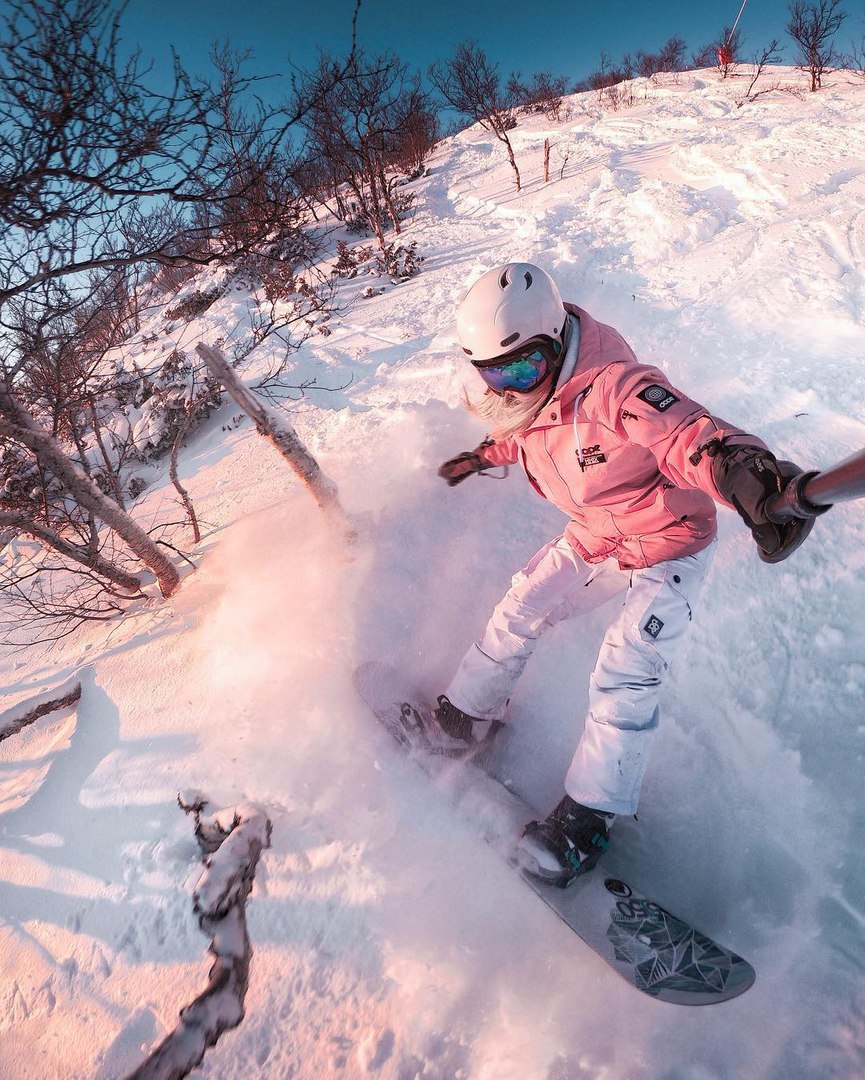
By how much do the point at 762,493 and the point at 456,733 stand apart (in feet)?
5.75

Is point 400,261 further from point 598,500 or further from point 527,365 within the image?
point 598,500

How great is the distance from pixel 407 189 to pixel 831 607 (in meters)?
20.2

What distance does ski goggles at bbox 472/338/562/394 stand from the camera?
1.89m

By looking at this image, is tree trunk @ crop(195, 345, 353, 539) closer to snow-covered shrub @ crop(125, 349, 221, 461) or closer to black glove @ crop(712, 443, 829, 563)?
black glove @ crop(712, 443, 829, 563)

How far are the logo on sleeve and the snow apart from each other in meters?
1.57

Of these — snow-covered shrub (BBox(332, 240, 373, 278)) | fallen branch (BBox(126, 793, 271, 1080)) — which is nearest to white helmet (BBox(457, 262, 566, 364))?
fallen branch (BBox(126, 793, 271, 1080))

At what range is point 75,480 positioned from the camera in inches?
128

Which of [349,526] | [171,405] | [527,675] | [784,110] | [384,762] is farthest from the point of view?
[784,110]

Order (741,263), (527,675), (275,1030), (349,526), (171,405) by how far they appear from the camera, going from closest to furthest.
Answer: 1. (275,1030)
2. (527,675)
3. (349,526)
4. (741,263)
5. (171,405)

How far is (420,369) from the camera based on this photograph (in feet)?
17.4

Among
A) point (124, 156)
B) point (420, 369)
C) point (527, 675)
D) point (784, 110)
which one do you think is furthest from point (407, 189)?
point (527, 675)

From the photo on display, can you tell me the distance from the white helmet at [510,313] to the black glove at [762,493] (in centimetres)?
90

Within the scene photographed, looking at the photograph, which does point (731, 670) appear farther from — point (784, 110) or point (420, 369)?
point (784, 110)

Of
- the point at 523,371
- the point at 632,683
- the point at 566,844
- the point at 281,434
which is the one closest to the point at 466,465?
the point at 523,371
